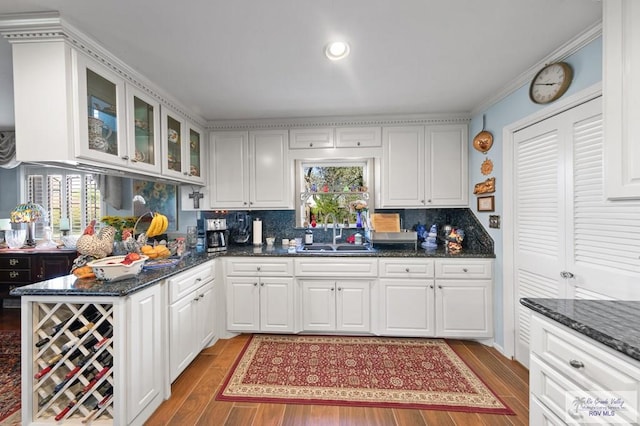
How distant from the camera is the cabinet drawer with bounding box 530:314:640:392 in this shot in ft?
Answer: 2.58

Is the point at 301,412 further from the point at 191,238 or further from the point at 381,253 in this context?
the point at 191,238

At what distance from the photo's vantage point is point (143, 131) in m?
1.98

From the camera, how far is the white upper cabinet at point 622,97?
96cm

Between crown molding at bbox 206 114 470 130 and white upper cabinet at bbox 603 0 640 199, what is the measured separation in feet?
5.49

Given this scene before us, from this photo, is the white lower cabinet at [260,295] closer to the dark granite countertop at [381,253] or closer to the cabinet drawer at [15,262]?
the dark granite countertop at [381,253]

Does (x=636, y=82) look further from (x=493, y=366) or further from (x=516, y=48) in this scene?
(x=493, y=366)

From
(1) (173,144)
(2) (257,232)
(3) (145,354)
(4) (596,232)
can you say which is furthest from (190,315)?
(4) (596,232)

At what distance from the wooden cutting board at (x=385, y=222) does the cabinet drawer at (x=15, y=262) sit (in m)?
4.33

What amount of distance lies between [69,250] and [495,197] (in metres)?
4.99

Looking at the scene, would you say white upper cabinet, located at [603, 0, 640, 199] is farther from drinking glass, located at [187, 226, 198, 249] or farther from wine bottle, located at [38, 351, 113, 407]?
drinking glass, located at [187, 226, 198, 249]

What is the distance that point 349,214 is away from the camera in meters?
3.09

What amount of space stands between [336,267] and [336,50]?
1.83 metres

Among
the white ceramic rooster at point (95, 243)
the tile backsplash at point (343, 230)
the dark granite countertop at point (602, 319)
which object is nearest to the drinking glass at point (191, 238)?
the tile backsplash at point (343, 230)

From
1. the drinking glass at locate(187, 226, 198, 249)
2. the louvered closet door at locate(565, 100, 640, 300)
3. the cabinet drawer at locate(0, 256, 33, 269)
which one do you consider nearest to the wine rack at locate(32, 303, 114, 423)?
the drinking glass at locate(187, 226, 198, 249)
